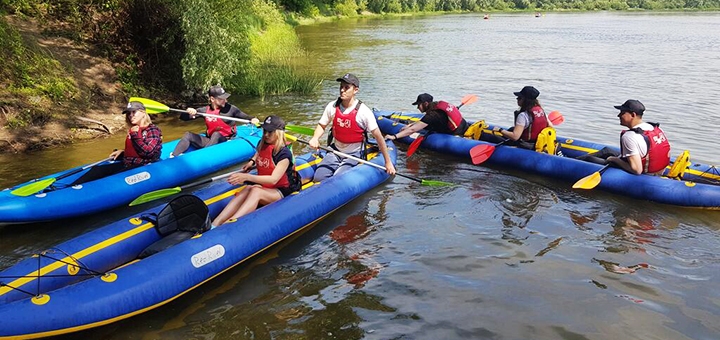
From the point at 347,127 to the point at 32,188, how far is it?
3388 millimetres

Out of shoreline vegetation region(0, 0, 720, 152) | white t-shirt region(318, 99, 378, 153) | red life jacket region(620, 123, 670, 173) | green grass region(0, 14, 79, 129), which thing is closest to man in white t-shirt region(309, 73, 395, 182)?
white t-shirt region(318, 99, 378, 153)


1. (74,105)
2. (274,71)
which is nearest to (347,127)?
(74,105)

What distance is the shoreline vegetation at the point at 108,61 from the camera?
848 cm

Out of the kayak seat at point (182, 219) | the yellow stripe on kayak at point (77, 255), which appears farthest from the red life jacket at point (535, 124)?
the yellow stripe on kayak at point (77, 255)

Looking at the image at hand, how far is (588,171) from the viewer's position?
6785 mm

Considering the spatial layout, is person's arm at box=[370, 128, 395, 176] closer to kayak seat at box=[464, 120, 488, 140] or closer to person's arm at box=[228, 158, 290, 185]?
person's arm at box=[228, 158, 290, 185]

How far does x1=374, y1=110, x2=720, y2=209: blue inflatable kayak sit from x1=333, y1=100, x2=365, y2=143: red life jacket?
7.27ft

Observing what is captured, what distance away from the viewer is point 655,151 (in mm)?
6316

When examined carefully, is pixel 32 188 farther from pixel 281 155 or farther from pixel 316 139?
pixel 316 139

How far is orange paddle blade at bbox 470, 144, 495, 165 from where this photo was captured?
7.73 meters

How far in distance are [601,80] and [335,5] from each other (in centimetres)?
3362

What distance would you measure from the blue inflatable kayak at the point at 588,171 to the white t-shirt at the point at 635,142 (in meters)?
0.28

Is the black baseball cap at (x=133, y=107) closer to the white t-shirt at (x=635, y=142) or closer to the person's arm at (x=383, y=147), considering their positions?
the person's arm at (x=383, y=147)

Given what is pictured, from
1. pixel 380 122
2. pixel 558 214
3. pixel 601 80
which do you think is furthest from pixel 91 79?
pixel 601 80
